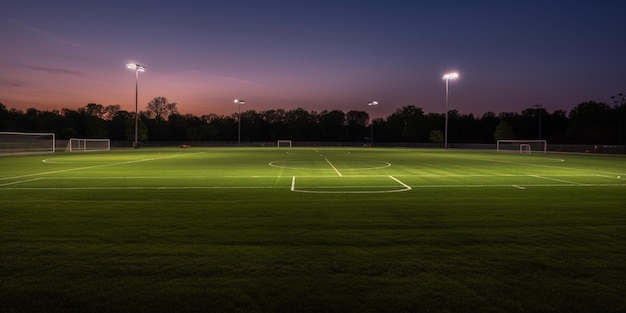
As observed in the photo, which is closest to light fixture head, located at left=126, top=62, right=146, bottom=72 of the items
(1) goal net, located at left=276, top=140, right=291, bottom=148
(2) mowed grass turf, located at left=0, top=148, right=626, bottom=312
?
(1) goal net, located at left=276, top=140, right=291, bottom=148

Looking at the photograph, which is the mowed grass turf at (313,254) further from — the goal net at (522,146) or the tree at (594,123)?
the tree at (594,123)

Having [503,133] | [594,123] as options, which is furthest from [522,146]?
[594,123]

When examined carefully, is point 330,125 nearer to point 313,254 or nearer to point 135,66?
point 135,66

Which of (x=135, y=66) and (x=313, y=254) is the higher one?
(x=135, y=66)

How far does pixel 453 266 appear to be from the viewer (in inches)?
219

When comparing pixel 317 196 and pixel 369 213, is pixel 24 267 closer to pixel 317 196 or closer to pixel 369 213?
pixel 369 213

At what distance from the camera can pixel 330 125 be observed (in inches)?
5354

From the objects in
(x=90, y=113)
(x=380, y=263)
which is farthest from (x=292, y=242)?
(x=90, y=113)

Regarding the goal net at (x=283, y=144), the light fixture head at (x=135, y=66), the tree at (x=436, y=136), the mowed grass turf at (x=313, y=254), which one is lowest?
the mowed grass turf at (x=313, y=254)

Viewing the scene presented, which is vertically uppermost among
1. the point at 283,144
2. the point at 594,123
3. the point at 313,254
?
the point at 594,123

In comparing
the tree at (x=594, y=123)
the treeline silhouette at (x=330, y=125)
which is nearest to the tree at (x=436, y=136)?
the treeline silhouette at (x=330, y=125)

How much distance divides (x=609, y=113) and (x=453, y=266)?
10390cm

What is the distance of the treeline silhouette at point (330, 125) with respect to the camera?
3656 inches

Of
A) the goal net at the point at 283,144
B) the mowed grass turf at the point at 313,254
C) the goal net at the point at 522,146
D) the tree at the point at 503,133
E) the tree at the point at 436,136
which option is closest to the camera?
the mowed grass turf at the point at 313,254
